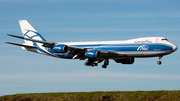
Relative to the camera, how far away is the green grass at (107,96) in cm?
3291

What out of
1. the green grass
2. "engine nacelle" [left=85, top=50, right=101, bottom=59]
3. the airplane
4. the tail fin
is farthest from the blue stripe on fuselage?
the tail fin

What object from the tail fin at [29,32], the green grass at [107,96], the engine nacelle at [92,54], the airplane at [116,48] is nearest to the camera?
the green grass at [107,96]

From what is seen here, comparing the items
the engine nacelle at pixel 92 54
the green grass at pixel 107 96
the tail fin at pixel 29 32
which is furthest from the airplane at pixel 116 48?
the green grass at pixel 107 96

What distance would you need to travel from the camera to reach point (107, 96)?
35.2 m

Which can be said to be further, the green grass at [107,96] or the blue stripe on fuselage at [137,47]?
the blue stripe on fuselage at [137,47]

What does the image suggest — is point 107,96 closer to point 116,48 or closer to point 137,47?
point 137,47

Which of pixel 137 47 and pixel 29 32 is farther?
pixel 29 32

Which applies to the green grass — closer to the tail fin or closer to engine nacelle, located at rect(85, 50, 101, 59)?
engine nacelle, located at rect(85, 50, 101, 59)

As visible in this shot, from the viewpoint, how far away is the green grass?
108 feet

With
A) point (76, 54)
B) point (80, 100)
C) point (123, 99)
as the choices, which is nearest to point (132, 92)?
point (123, 99)

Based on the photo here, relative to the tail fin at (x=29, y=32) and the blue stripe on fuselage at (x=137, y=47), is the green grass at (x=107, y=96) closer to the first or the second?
the blue stripe on fuselage at (x=137, y=47)

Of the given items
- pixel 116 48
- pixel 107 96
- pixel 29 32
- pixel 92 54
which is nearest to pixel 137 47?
pixel 116 48

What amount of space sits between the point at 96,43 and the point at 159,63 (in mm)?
13797

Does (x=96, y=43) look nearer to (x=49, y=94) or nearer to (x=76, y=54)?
(x=76, y=54)
